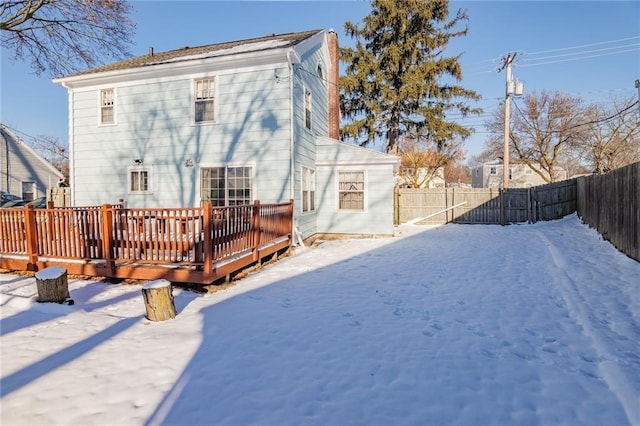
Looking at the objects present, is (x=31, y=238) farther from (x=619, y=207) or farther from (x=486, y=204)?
(x=486, y=204)

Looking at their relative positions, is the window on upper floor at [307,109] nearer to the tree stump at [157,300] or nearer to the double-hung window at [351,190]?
the double-hung window at [351,190]

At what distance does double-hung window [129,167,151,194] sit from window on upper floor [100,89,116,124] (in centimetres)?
185

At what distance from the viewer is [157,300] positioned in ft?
14.3

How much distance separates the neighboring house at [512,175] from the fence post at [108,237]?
120ft

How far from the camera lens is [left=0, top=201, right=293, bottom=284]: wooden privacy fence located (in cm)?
564

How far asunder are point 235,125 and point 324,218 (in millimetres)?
4429

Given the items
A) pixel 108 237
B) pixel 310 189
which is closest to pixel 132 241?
pixel 108 237

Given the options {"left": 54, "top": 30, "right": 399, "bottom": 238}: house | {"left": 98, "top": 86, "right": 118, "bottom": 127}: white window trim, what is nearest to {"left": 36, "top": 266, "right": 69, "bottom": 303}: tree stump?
{"left": 54, "top": 30, "right": 399, "bottom": 238}: house

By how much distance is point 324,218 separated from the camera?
12.1 metres

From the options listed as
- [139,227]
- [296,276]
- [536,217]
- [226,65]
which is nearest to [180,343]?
[139,227]

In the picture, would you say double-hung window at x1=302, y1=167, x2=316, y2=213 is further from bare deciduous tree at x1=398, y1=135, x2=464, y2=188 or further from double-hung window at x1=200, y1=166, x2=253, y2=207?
bare deciduous tree at x1=398, y1=135, x2=464, y2=188

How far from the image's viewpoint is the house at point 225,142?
9.49 m

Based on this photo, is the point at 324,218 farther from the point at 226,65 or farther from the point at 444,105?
the point at 444,105

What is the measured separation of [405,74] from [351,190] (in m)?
9.56
